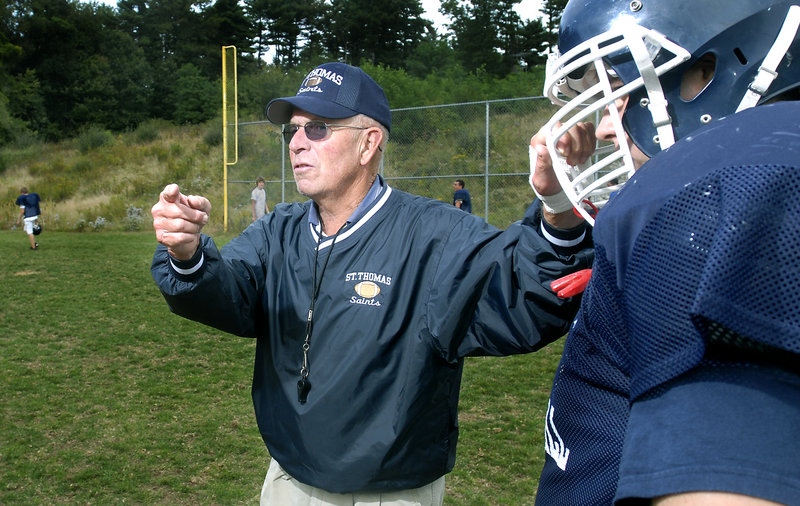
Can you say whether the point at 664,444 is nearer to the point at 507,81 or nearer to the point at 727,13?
the point at 727,13

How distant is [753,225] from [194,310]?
1915 mm

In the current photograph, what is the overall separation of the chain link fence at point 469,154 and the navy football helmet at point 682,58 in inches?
516

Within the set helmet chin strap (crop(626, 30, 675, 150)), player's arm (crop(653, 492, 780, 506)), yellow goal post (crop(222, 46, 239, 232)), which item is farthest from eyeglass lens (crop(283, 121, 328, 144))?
yellow goal post (crop(222, 46, 239, 232))

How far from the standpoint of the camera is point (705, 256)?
2.05 ft

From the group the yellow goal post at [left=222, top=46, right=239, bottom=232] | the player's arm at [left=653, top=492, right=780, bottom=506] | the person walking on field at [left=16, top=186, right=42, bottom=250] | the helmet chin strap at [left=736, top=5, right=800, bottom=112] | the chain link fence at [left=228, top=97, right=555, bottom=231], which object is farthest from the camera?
the yellow goal post at [left=222, top=46, right=239, bottom=232]

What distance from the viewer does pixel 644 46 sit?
111 cm

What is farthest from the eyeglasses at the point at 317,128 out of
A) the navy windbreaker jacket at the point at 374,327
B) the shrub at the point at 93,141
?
the shrub at the point at 93,141

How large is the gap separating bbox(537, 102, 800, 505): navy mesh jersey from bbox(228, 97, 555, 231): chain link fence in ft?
44.6

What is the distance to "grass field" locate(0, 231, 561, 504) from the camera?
4273mm

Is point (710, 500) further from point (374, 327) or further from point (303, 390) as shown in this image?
point (303, 390)

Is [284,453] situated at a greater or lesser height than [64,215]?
greater

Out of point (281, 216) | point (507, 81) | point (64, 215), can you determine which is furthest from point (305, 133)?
point (507, 81)

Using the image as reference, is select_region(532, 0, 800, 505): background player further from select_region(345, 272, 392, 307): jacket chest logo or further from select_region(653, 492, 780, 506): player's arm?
select_region(345, 272, 392, 307): jacket chest logo

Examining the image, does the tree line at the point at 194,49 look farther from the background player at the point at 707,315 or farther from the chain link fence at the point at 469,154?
the background player at the point at 707,315
